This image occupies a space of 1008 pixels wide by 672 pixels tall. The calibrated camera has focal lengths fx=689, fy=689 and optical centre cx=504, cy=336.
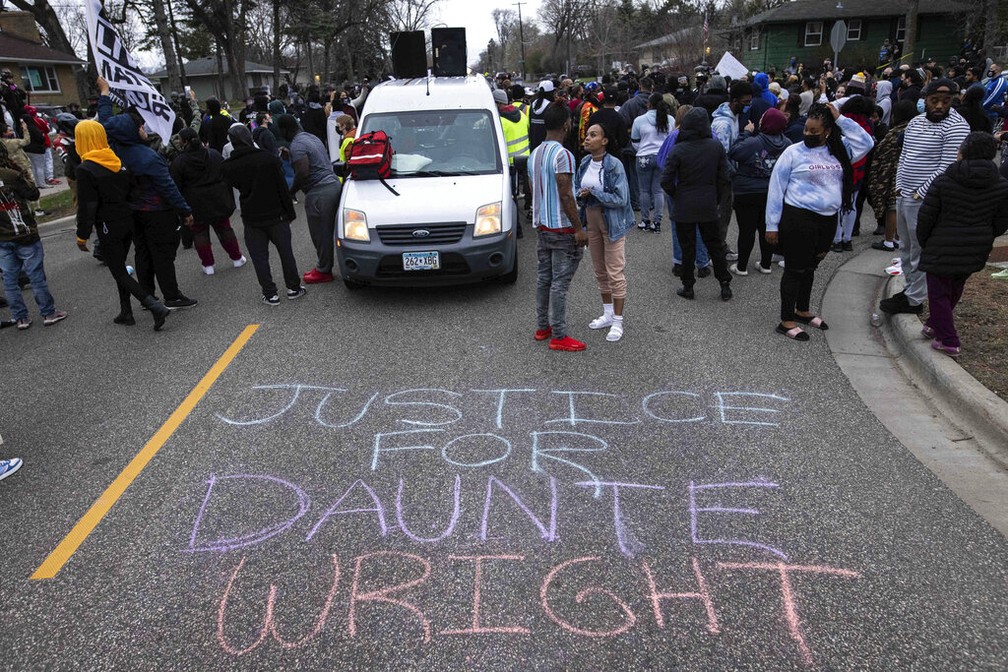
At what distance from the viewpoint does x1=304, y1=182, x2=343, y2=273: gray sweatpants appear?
7801 millimetres

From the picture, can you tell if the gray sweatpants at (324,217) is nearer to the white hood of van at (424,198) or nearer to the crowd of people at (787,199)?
the white hood of van at (424,198)

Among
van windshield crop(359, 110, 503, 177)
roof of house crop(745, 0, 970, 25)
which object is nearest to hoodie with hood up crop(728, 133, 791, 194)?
van windshield crop(359, 110, 503, 177)

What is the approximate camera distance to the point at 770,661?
2.59m

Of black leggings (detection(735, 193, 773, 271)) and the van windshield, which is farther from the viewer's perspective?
the van windshield

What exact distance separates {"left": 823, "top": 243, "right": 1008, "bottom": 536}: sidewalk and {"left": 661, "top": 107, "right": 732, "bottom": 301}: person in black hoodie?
136cm

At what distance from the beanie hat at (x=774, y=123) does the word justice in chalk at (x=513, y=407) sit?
3.47 m

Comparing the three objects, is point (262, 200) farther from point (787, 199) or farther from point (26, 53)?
point (26, 53)

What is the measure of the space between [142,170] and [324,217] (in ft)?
6.24

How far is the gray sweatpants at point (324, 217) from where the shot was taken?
7.80 m

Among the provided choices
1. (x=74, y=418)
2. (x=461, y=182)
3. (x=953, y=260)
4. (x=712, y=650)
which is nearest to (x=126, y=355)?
(x=74, y=418)

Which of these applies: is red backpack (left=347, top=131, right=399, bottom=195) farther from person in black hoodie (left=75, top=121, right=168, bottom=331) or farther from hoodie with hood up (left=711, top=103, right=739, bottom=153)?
A: hoodie with hood up (left=711, top=103, right=739, bottom=153)

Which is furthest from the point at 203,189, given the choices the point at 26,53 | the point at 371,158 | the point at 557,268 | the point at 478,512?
the point at 26,53

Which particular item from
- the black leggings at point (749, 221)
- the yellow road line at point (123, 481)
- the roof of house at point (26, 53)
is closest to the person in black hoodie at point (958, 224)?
the black leggings at point (749, 221)

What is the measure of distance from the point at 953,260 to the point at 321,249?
6.14m
